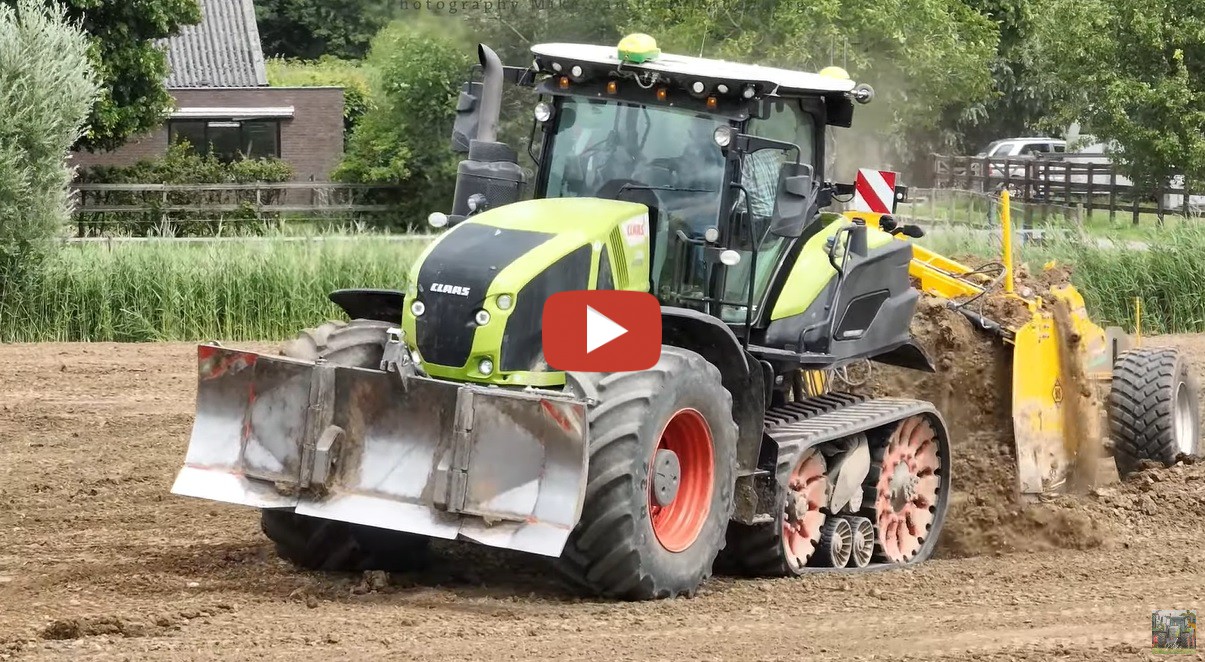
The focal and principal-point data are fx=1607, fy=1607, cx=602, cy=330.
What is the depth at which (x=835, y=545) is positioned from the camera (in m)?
8.34

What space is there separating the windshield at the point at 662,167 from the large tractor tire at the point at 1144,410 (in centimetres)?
438

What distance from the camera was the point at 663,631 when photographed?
647 cm

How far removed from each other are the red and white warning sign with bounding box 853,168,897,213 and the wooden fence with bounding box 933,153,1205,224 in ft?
56.7

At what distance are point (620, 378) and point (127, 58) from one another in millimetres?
23715

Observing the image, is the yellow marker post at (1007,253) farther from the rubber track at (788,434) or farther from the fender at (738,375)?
the fender at (738,375)

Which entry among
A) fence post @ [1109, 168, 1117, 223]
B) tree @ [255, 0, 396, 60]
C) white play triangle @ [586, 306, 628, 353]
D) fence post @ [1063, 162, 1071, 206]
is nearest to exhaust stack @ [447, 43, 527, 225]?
white play triangle @ [586, 306, 628, 353]

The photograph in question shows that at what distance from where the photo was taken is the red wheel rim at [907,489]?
8.82 meters

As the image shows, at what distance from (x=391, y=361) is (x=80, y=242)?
13321mm

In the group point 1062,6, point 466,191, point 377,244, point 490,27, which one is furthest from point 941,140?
point 466,191

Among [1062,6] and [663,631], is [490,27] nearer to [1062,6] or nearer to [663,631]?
[1062,6]

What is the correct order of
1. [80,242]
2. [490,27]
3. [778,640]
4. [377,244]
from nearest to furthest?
[778,640]
[377,244]
[80,242]
[490,27]

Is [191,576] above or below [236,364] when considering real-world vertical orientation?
below

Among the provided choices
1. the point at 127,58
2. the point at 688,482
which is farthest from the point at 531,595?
the point at 127,58

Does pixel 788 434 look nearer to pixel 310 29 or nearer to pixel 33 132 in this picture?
pixel 33 132
